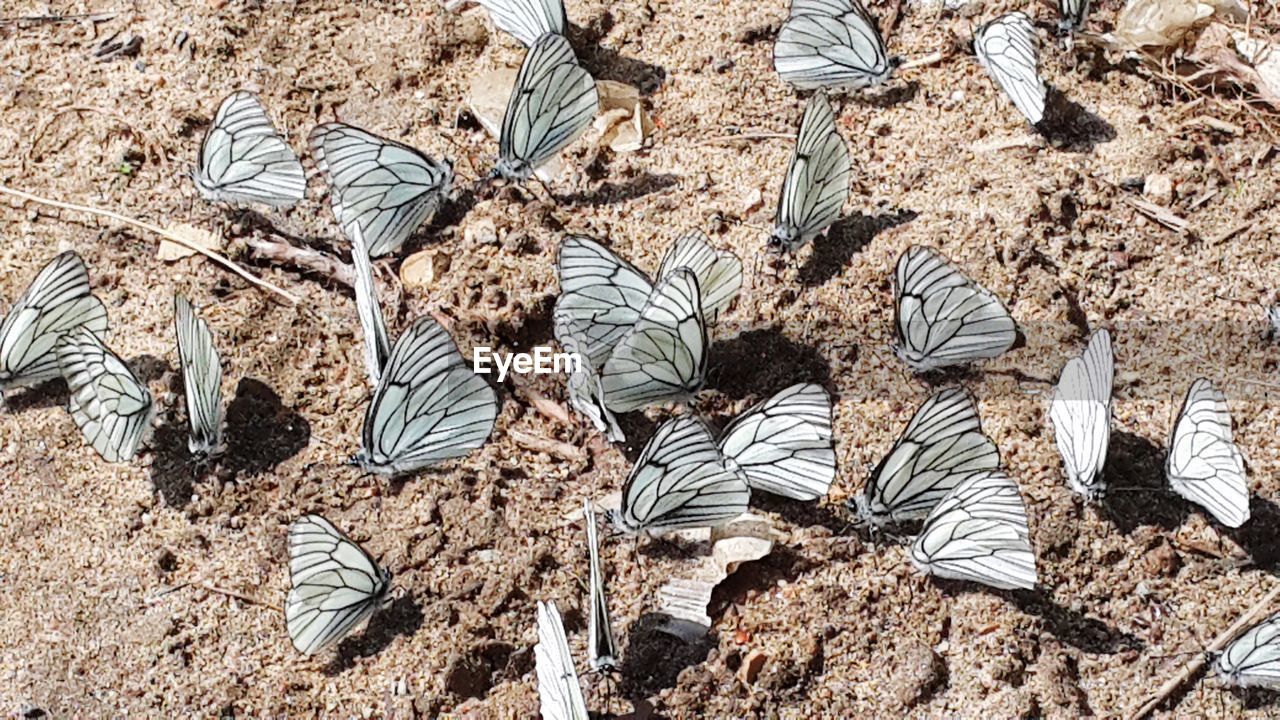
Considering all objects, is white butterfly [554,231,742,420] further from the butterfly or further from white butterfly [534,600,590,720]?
the butterfly

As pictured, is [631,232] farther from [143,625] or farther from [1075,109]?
[143,625]

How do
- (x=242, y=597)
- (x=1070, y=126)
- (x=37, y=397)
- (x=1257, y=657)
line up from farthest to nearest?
(x=1070, y=126), (x=37, y=397), (x=242, y=597), (x=1257, y=657)

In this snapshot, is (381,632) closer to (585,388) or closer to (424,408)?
(424,408)

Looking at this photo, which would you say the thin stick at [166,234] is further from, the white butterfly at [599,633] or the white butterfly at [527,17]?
the white butterfly at [599,633]

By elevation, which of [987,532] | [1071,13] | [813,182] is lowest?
[987,532]

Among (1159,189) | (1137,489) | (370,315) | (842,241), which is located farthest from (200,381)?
(1159,189)

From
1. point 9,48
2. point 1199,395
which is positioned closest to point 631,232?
point 1199,395
